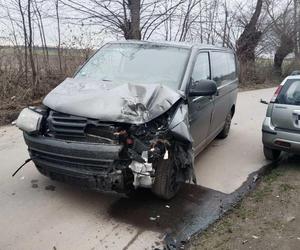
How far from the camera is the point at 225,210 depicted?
4.62 metres

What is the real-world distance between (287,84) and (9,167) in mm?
4567

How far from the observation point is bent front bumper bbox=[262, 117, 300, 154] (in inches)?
228

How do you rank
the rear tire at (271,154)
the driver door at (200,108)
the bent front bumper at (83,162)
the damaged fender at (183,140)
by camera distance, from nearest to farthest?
the bent front bumper at (83,162), the damaged fender at (183,140), the driver door at (200,108), the rear tire at (271,154)

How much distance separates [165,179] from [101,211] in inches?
32.4

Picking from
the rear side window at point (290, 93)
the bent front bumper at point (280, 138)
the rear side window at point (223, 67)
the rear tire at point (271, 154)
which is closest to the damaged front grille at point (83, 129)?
the rear side window at point (223, 67)

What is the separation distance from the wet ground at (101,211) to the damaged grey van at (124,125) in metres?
0.34

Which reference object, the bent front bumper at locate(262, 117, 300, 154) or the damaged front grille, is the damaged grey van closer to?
the damaged front grille

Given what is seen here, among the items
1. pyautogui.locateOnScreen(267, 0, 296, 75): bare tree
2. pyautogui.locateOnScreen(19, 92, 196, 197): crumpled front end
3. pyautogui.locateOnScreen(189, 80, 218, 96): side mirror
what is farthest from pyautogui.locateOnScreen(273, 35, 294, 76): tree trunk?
pyautogui.locateOnScreen(19, 92, 196, 197): crumpled front end

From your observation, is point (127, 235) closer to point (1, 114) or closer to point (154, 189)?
point (154, 189)

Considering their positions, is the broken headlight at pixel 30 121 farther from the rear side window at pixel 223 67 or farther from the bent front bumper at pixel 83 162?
the rear side window at pixel 223 67

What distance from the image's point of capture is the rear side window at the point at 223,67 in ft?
20.8

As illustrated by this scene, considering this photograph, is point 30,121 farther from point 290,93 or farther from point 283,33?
point 283,33

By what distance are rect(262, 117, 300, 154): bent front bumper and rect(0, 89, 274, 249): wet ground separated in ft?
1.94

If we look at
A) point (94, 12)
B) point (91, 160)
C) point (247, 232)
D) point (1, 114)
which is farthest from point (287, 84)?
point (94, 12)
